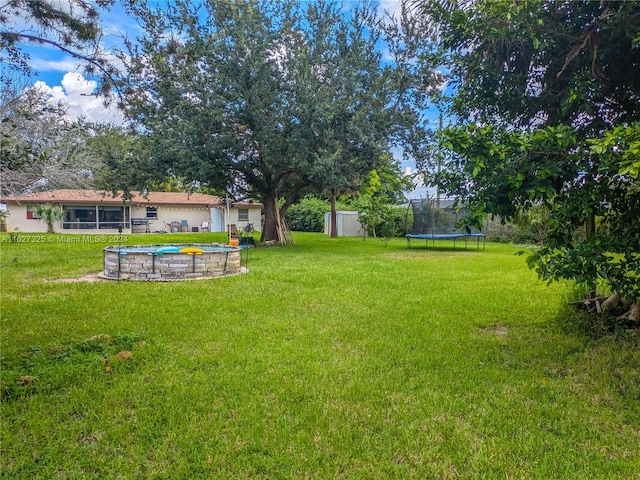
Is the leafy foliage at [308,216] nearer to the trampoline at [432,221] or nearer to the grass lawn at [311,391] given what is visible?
the trampoline at [432,221]

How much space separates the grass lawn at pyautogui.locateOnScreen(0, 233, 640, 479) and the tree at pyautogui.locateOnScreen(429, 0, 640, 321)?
3.36 feet

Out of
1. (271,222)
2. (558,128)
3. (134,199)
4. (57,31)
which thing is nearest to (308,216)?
(271,222)

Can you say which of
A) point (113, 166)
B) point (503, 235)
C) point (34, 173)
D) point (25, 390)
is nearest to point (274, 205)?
point (113, 166)

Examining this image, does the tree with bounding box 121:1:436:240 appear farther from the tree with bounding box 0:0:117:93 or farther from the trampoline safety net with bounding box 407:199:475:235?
the tree with bounding box 0:0:117:93

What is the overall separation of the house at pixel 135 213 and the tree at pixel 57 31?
17026 millimetres

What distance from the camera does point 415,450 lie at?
7.14 ft

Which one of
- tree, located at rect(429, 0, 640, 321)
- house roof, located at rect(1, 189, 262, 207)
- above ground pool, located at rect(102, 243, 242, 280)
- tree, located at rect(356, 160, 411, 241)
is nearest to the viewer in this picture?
tree, located at rect(429, 0, 640, 321)

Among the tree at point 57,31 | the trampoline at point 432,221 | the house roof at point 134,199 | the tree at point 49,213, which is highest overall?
the house roof at point 134,199

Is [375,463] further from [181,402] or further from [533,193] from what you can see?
Answer: [533,193]

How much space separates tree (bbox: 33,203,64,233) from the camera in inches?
778

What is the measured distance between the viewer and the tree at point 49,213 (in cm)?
1977

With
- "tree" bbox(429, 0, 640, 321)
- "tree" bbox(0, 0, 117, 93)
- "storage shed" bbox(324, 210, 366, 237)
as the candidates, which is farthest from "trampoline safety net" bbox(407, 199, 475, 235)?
"tree" bbox(0, 0, 117, 93)

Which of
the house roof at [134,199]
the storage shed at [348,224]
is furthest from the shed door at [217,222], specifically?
the storage shed at [348,224]

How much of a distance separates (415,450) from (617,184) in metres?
2.54
